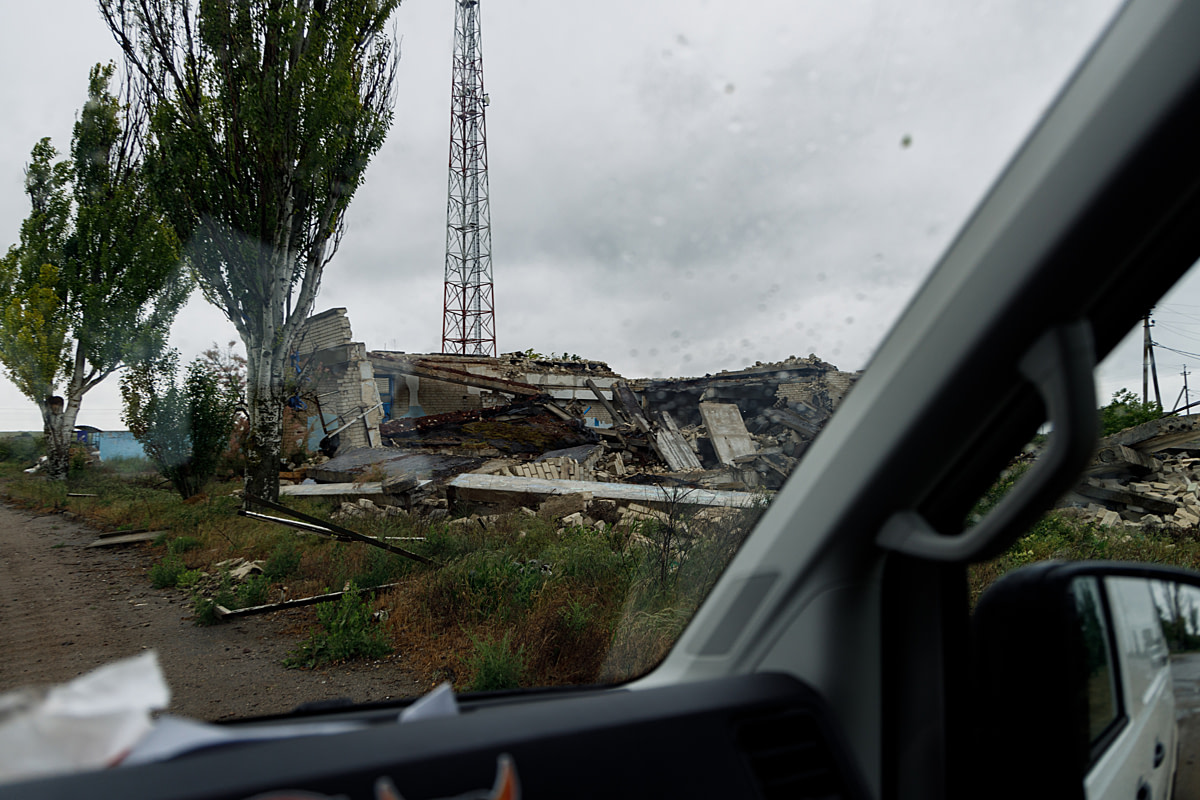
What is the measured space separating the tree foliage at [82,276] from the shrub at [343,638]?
5.02 feet

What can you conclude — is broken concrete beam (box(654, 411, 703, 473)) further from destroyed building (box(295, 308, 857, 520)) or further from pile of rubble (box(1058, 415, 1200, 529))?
pile of rubble (box(1058, 415, 1200, 529))

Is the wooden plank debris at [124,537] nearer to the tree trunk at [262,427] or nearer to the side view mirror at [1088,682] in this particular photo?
the side view mirror at [1088,682]

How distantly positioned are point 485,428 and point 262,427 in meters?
5.09

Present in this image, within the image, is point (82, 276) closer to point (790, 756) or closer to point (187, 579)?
point (187, 579)

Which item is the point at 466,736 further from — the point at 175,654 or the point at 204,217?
the point at 204,217

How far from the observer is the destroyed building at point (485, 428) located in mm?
9086

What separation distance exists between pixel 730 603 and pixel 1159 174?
82 centimetres

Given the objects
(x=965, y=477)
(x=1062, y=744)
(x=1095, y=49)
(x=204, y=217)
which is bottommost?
(x=1062, y=744)

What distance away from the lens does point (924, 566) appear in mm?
1066

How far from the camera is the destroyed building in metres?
9.09

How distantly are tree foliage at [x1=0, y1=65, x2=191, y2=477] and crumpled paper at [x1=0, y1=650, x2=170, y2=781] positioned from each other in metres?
1.92

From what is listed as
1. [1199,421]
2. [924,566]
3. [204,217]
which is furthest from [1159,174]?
[204,217]

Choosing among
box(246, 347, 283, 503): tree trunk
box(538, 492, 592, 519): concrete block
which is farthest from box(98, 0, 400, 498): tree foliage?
box(538, 492, 592, 519): concrete block

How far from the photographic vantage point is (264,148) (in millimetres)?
8023
